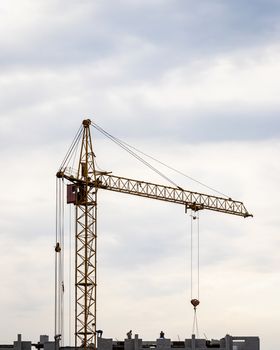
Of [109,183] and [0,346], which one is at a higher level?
[109,183]

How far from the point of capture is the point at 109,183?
16325 cm

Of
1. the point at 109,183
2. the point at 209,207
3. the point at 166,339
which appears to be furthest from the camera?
the point at 209,207

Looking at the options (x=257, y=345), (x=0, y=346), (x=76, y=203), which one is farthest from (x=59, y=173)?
(x=257, y=345)

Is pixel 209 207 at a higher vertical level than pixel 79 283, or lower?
higher

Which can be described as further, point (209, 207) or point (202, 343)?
point (209, 207)

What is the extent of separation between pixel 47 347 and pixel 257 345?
101 feet

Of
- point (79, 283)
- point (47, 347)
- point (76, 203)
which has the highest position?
point (76, 203)

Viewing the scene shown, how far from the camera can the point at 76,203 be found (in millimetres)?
158125

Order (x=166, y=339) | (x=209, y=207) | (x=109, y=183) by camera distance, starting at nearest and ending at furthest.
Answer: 1. (x=166, y=339)
2. (x=109, y=183)
3. (x=209, y=207)

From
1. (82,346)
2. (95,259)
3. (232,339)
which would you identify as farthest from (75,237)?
(232,339)

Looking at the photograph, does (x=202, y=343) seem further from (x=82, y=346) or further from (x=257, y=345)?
(x=82, y=346)

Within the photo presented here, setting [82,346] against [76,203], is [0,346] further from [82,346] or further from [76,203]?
[76,203]

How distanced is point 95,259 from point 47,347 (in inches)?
575

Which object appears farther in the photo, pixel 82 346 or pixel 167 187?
pixel 167 187
